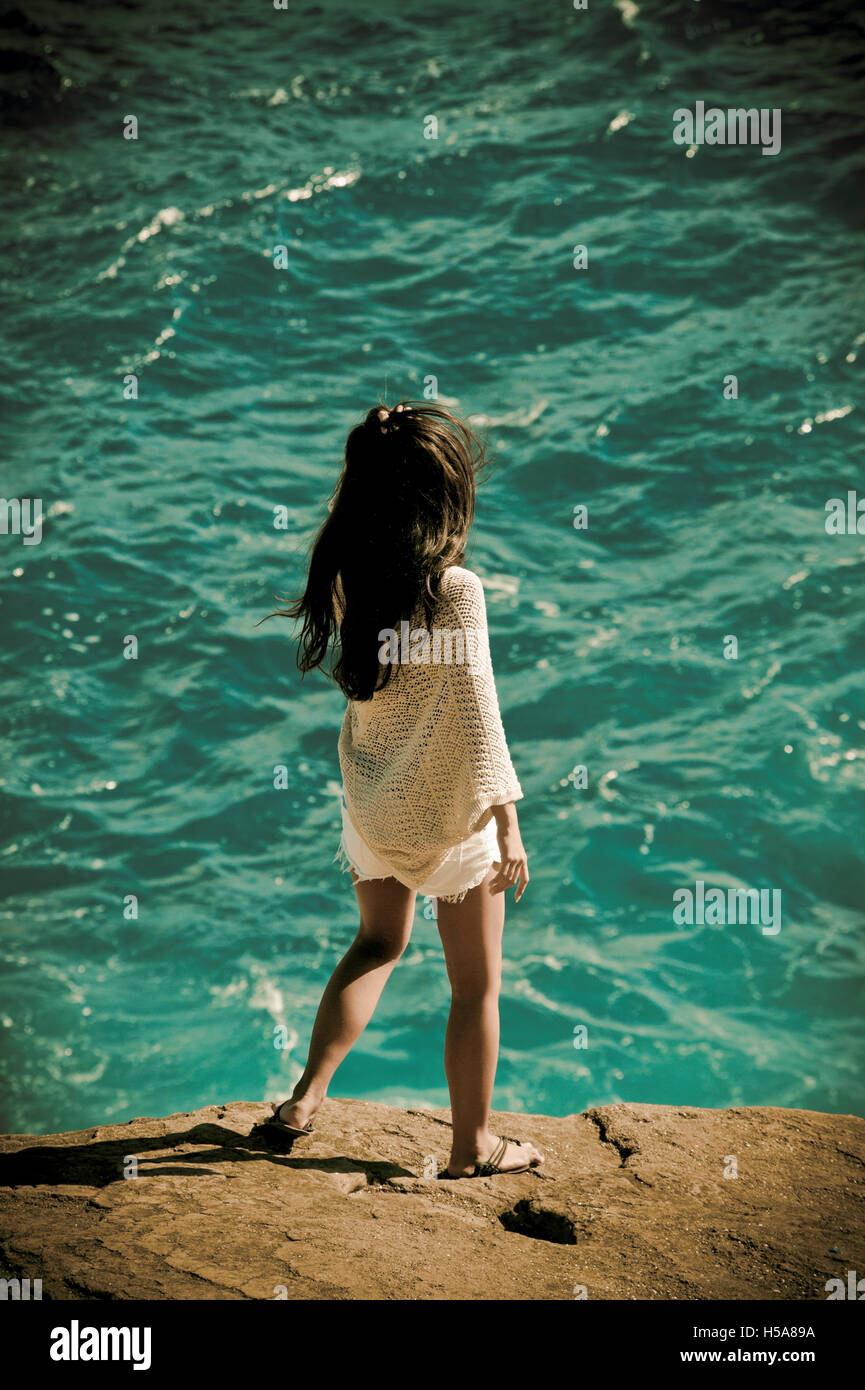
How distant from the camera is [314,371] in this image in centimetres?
988

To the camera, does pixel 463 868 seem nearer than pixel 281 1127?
Yes

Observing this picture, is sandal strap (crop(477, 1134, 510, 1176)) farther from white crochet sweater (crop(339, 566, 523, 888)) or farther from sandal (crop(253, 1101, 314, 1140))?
white crochet sweater (crop(339, 566, 523, 888))

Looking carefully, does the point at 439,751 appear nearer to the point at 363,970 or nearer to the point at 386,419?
the point at 363,970

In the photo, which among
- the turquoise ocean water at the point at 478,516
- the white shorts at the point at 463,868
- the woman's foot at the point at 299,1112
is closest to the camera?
the white shorts at the point at 463,868

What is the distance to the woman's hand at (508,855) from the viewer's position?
279 cm

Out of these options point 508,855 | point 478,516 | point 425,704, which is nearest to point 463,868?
point 508,855

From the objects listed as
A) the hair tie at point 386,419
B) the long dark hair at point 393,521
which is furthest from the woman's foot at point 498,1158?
the hair tie at point 386,419

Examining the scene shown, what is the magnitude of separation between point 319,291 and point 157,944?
6.75 m

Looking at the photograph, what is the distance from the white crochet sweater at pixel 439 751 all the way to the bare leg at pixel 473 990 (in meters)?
0.14

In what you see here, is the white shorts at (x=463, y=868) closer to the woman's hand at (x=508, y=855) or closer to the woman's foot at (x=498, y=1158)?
the woman's hand at (x=508, y=855)

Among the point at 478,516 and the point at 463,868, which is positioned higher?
the point at 478,516

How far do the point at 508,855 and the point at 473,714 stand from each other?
1.15ft

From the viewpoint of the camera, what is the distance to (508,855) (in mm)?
2795

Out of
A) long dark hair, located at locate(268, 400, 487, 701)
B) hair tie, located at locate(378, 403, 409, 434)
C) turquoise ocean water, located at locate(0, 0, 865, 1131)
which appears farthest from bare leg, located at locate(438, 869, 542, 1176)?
turquoise ocean water, located at locate(0, 0, 865, 1131)
